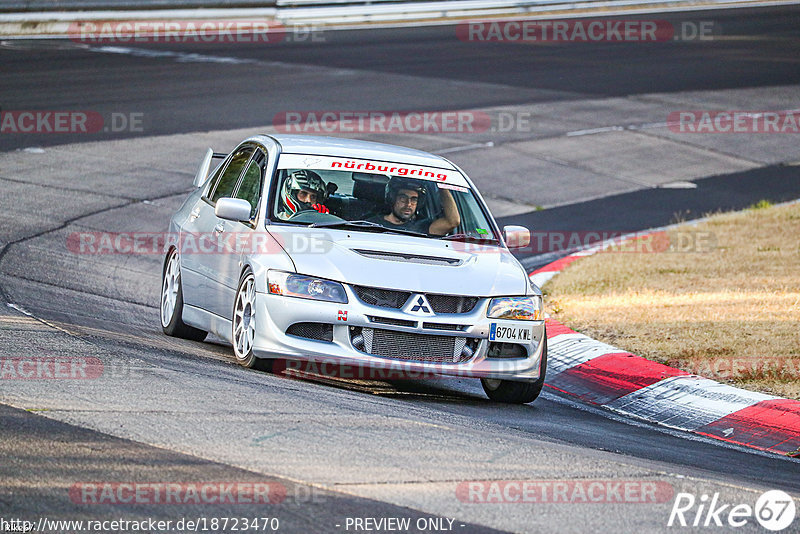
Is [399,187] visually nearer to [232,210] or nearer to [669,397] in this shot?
[232,210]

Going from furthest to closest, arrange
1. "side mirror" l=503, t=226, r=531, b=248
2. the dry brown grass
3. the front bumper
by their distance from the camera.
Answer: the dry brown grass, "side mirror" l=503, t=226, r=531, b=248, the front bumper

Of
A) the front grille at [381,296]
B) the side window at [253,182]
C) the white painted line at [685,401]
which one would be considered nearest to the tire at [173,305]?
the side window at [253,182]

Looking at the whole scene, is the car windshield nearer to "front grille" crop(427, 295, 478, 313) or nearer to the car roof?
the car roof

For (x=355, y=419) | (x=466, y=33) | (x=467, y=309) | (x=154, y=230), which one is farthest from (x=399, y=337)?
(x=466, y=33)

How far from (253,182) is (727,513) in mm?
4619

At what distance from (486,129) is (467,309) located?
12.9 meters

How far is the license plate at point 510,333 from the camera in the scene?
7676 mm

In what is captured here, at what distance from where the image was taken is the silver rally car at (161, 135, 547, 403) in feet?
24.5

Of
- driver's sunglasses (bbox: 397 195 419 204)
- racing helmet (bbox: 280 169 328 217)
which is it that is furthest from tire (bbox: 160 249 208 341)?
driver's sunglasses (bbox: 397 195 419 204)

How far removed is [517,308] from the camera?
25.7 ft

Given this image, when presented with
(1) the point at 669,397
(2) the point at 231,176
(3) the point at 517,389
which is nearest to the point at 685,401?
(1) the point at 669,397

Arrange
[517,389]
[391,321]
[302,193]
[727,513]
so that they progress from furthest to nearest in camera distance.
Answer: [302,193]
[517,389]
[391,321]
[727,513]

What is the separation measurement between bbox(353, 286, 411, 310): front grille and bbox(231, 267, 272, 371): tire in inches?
28.1

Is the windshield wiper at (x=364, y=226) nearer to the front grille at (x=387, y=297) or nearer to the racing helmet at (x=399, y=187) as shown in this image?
the racing helmet at (x=399, y=187)
